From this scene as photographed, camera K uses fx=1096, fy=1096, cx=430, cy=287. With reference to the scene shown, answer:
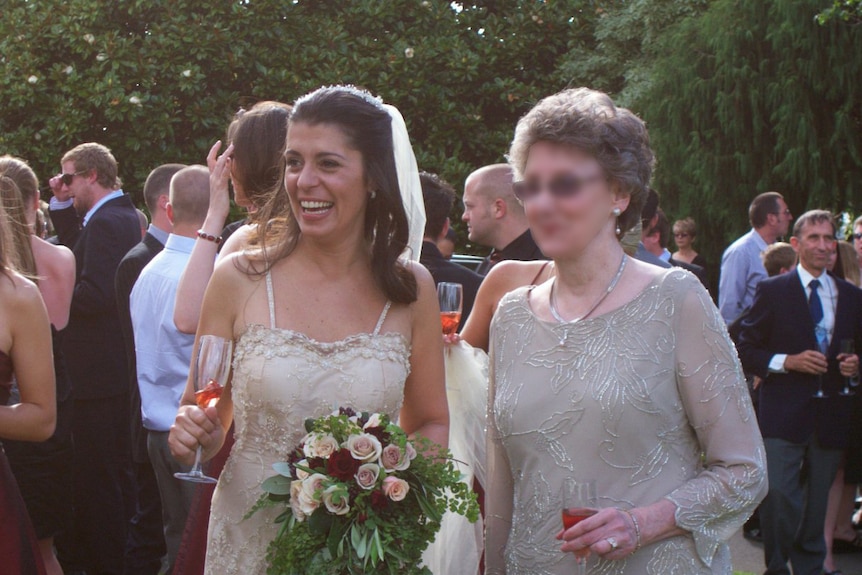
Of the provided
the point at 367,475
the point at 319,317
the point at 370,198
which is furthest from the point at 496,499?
the point at 370,198

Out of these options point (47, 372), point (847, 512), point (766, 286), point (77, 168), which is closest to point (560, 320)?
point (47, 372)

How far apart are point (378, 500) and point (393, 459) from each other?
0.11m

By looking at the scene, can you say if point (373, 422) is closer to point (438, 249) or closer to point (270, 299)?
point (270, 299)

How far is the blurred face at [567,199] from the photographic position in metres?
3.14

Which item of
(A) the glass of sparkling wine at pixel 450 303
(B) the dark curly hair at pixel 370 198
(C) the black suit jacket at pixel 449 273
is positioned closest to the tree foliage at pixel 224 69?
(C) the black suit jacket at pixel 449 273

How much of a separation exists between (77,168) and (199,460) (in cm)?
571

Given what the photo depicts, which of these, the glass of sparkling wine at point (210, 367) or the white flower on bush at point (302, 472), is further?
the glass of sparkling wine at point (210, 367)

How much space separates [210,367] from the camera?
10.2ft

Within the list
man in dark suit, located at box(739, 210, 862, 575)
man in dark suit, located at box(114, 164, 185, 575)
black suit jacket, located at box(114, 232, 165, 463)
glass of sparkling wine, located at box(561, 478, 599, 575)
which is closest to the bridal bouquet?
glass of sparkling wine, located at box(561, 478, 599, 575)

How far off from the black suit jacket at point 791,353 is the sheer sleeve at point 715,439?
5226 millimetres

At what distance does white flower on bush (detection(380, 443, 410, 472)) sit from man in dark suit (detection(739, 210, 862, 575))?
5.73 meters

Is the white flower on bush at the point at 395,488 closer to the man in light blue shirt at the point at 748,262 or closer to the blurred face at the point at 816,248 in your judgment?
the blurred face at the point at 816,248

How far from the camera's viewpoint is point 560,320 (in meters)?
3.24

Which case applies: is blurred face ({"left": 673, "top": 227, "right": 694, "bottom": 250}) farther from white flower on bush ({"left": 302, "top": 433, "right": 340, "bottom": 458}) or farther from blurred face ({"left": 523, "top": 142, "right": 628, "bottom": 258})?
white flower on bush ({"left": 302, "top": 433, "right": 340, "bottom": 458})
